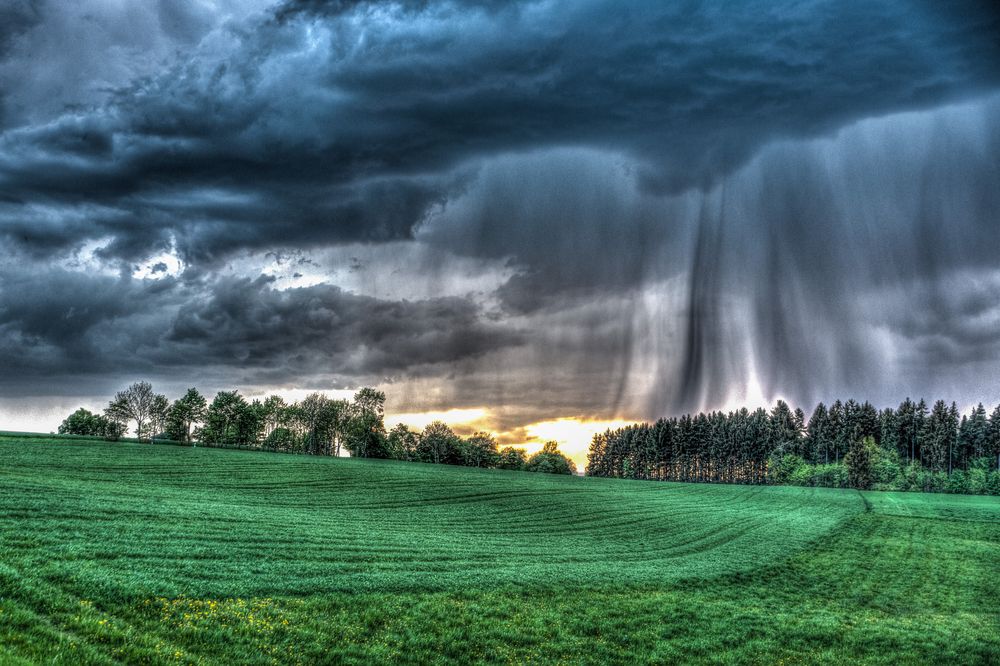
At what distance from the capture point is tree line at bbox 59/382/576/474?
13475 cm

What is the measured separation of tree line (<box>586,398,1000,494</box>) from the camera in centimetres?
14176

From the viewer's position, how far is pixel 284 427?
175 m

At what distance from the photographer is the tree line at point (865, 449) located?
142m

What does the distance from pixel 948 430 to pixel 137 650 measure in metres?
202

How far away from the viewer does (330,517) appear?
1820 inches

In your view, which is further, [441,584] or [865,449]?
[865,449]

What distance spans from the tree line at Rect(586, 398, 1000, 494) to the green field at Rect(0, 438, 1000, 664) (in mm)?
93718

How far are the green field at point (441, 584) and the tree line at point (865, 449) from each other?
93.7m

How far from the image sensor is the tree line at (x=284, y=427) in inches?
5305

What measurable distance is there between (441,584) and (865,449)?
15642cm

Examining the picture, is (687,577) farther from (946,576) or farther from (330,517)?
(330,517)

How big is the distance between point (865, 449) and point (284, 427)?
15426 centimetres

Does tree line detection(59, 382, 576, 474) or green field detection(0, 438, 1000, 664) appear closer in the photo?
green field detection(0, 438, 1000, 664)

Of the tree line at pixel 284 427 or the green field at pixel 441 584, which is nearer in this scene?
the green field at pixel 441 584
